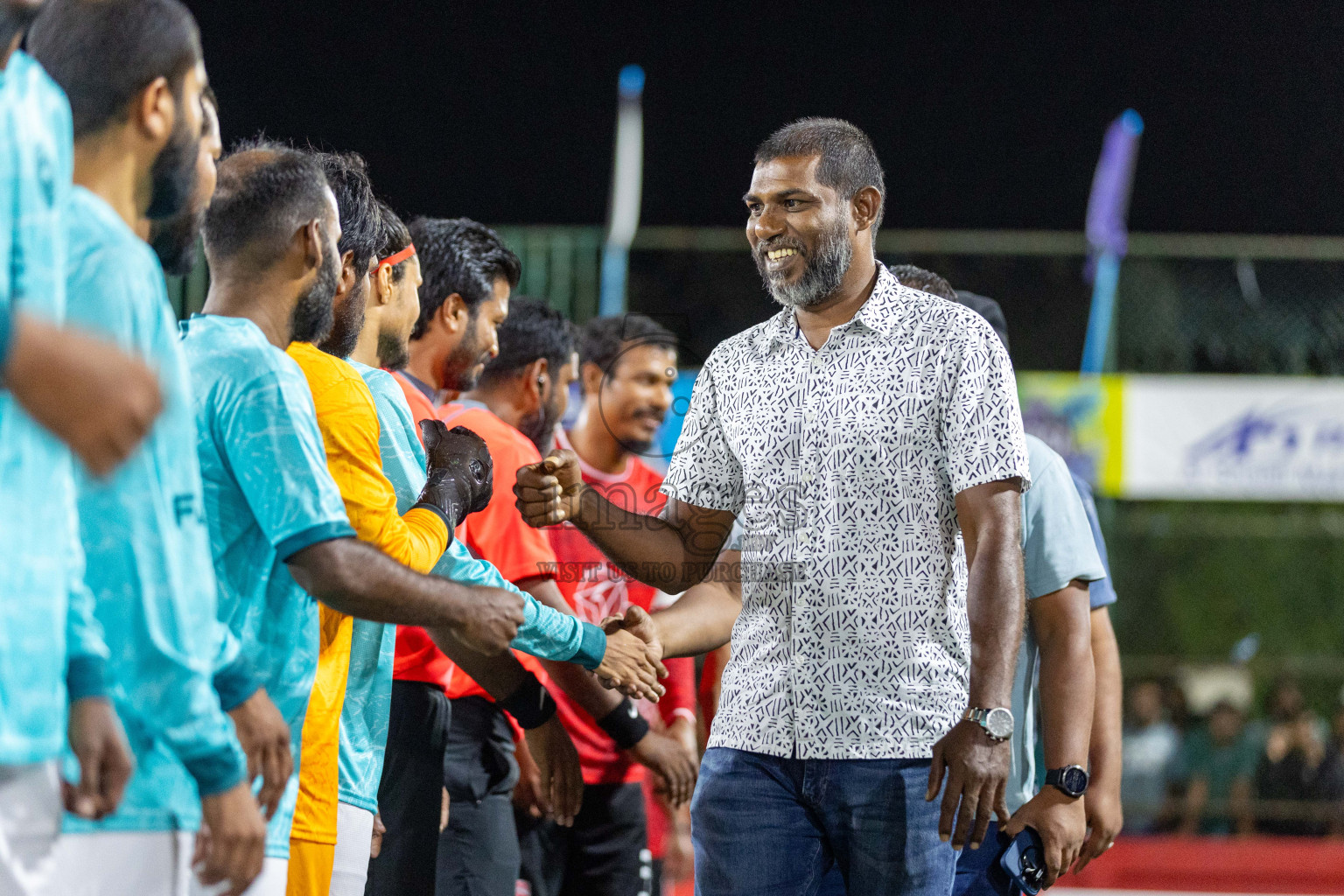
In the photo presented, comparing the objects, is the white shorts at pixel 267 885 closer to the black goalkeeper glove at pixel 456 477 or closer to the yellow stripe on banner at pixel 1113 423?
the black goalkeeper glove at pixel 456 477

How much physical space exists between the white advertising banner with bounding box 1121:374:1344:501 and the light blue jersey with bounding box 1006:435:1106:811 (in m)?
8.11

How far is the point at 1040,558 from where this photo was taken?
3.27m

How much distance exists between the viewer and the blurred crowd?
10141 millimetres

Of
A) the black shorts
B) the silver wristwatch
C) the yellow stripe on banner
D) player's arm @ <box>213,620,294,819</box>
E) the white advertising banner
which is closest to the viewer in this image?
player's arm @ <box>213,620,294,819</box>

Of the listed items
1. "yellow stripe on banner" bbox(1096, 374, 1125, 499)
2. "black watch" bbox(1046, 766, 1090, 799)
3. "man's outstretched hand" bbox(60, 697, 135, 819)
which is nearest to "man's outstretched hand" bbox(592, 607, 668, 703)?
"black watch" bbox(1046, 766, 1090, 799)

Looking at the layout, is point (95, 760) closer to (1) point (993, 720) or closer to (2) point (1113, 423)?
(1) point (993, 720)

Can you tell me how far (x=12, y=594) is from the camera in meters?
1.59

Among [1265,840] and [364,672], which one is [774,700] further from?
[1265,840]

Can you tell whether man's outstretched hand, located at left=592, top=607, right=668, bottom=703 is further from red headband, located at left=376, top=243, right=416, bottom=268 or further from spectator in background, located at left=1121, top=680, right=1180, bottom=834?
spectator in background, located at left=1121, top=680, right=1180, bottom=834

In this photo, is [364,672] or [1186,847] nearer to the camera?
[364,672]

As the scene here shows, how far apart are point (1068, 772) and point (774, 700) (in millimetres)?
733

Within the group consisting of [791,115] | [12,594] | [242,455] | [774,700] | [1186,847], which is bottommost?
[1186,847]

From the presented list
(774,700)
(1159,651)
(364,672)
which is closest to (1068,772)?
(774,700)

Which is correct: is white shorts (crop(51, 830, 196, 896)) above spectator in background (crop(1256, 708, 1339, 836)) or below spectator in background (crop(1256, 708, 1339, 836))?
above
